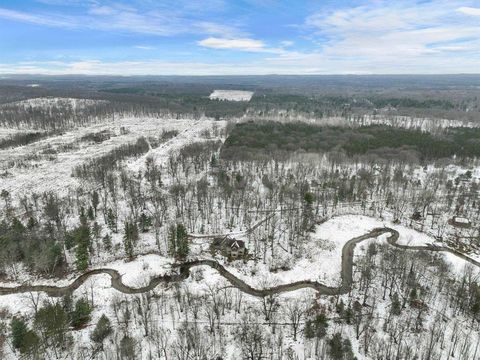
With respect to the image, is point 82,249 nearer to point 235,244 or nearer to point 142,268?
point 142,268

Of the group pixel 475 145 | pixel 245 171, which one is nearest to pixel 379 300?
pixel 245 171

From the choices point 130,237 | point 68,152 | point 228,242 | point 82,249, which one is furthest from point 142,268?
point 68,152

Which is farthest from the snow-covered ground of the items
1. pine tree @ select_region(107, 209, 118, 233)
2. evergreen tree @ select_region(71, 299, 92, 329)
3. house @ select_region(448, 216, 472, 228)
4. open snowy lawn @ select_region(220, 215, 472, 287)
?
house @ select_region(448, 216, 472, 228)

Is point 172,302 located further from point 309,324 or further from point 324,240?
point 324,240

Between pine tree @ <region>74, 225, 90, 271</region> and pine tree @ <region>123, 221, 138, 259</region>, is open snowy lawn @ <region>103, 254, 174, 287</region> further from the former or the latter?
pine tree @ <region>74, 225, 90, 271</region>

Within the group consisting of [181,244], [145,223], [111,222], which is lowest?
[181,244]
